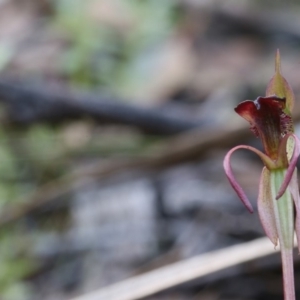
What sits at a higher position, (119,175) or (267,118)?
(119,175)

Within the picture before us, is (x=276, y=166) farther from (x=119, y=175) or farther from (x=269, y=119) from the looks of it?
(x=119, y=175)

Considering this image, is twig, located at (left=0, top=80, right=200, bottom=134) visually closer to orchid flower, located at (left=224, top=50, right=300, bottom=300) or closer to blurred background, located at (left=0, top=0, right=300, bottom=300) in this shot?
blurred background, located at (left=0, top=0, right=300, bottom=300)

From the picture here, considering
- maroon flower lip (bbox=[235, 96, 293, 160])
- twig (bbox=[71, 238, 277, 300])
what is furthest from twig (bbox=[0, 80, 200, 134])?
maroon flower lip (bbox=[235, 96, 293, 160])

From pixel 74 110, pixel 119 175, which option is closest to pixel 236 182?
pixel 74 110

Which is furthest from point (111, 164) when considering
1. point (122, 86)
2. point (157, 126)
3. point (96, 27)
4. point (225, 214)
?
point (96, 27)

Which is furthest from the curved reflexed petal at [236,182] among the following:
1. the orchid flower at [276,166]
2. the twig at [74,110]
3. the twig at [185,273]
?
the twig at [74,110]

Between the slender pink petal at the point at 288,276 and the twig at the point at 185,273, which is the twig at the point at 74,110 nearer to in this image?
the twig at the point at 185,273
